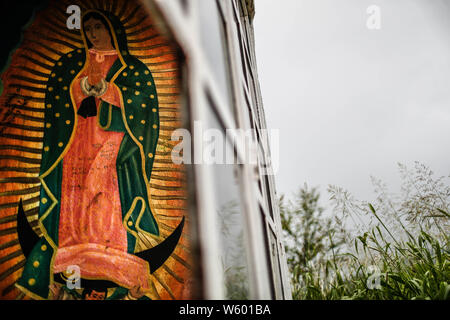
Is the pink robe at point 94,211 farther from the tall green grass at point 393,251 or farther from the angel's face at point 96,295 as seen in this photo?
the tall green grass at point 393,251

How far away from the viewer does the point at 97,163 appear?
1951mm

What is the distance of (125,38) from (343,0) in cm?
224

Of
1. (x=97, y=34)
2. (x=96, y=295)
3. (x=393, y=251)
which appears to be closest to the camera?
(x=393, y=251)

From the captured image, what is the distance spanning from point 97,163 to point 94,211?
1.01 feet

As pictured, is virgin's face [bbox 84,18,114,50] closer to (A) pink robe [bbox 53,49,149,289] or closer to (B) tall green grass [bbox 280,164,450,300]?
(A) pink robe [bbox 53,49,149,289]

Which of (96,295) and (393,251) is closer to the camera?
(393,251)

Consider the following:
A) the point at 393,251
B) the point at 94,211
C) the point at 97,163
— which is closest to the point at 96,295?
the point at 94,211

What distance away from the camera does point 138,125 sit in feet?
6.71

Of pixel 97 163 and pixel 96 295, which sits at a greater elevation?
pixel 97 163

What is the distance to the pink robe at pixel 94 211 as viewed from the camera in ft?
5.69

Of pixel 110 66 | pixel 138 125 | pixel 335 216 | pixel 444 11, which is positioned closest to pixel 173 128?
pixel 138 125

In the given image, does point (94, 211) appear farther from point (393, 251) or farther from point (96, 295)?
point (393, 251)

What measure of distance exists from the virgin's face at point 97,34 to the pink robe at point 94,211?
0.72ft

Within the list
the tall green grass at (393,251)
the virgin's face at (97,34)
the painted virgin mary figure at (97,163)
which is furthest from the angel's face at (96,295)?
the virgin's face at (97,34)
